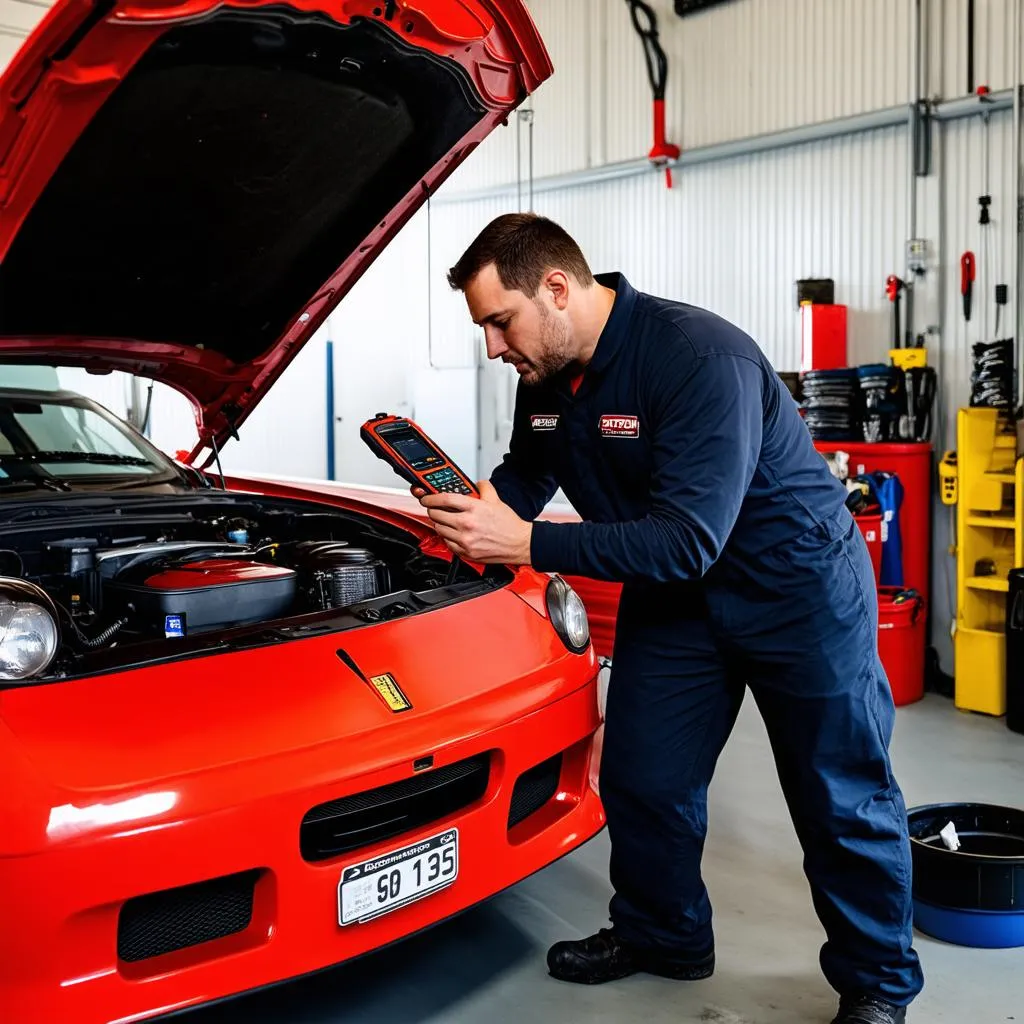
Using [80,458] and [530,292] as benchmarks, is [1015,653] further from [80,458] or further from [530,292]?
[80,458]

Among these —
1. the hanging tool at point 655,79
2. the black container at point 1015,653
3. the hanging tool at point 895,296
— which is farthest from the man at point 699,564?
the hanging tool at point 655,79

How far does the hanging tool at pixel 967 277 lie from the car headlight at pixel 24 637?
15.0ft

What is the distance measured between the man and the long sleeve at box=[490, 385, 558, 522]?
0.19m

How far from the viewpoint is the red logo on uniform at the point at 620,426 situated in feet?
6.65

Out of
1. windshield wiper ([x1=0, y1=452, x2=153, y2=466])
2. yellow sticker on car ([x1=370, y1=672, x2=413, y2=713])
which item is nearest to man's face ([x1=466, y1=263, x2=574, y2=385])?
yellow sticker on car ([x1=370, y1=672, x2=413, y2=713])

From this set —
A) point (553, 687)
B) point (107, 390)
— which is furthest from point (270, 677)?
point (107, 390)

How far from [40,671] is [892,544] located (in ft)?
13.1

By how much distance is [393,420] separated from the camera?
2.24m

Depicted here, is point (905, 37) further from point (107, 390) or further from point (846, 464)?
point (107, 390)

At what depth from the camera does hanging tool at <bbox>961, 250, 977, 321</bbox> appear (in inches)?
199

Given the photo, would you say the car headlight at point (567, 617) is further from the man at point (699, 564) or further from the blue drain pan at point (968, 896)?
the blue drain pan at point (968, 896)

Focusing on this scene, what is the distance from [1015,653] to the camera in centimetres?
415

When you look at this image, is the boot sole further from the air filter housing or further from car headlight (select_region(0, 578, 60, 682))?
car headlight (select_region(0, 578, 60, 682))

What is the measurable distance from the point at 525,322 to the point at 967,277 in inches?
150
